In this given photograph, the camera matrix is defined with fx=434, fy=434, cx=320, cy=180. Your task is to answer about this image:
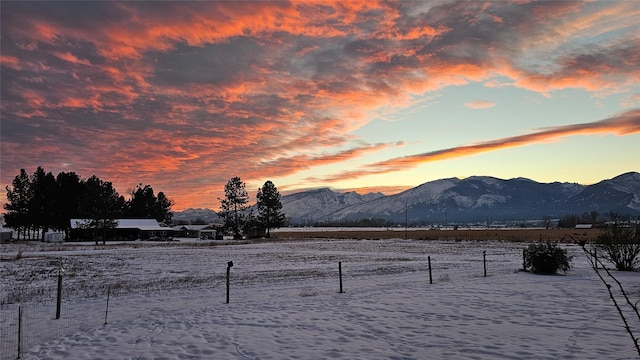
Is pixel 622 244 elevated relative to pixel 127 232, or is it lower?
lower

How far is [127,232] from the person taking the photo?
96875mm

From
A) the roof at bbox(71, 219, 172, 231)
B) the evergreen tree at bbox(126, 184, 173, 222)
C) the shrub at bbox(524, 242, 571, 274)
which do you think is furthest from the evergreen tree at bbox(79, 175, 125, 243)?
the shrub at bbox(524, 242, 571, 274)

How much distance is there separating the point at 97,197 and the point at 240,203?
3998 cm

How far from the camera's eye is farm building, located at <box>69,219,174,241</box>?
3531 inches

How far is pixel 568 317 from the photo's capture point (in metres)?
13.5

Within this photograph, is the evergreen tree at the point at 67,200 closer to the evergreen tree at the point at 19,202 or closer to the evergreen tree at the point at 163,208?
the evergreen tree at the point at 19,202

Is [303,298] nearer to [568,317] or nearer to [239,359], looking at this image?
[239,359]

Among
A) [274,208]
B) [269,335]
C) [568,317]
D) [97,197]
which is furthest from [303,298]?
[274,208]

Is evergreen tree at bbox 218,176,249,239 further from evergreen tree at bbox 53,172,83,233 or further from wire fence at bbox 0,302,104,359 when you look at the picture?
wire fence at bbox 0,302,104,359

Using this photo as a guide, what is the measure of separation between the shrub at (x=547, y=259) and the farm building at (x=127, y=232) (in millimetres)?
82234

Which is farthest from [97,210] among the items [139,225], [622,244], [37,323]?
[622,244]

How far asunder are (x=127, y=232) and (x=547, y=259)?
299ft

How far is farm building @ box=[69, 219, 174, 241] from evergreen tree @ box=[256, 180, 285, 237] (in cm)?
2318

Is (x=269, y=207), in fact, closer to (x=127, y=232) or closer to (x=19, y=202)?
(x=127, y=232)
